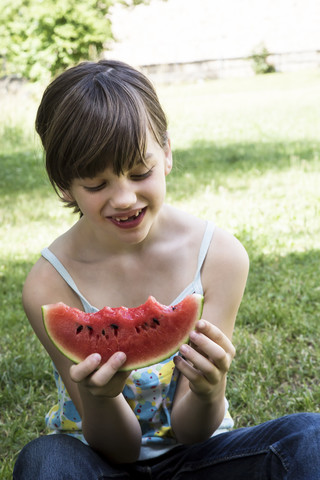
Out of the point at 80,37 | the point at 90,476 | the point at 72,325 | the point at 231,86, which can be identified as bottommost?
the point at 231,86

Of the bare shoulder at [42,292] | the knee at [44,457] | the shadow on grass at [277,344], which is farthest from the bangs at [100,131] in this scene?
the shadow on grass at [277,344]

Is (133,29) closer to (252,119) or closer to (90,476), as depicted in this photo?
(252,119)

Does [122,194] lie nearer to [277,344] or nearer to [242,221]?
[277,344]

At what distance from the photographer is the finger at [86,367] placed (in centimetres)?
178

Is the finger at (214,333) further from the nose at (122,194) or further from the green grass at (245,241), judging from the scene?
the green grass at (245,241)

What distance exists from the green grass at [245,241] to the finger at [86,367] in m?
1.00

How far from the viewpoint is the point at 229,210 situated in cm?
595

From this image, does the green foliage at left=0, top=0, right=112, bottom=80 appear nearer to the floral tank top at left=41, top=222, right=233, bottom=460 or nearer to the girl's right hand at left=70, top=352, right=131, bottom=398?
the floral tank top at left=41, top=222, right=233, bottom=460

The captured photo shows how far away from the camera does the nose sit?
1.99 m

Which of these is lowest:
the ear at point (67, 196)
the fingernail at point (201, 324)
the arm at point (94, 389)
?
the arm at point (94, 389)

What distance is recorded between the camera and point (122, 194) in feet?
6.60

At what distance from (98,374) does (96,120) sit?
787 mm

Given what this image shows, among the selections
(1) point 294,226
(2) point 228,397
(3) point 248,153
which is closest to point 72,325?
(2) point 228,397

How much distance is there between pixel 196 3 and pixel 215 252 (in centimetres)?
3527
